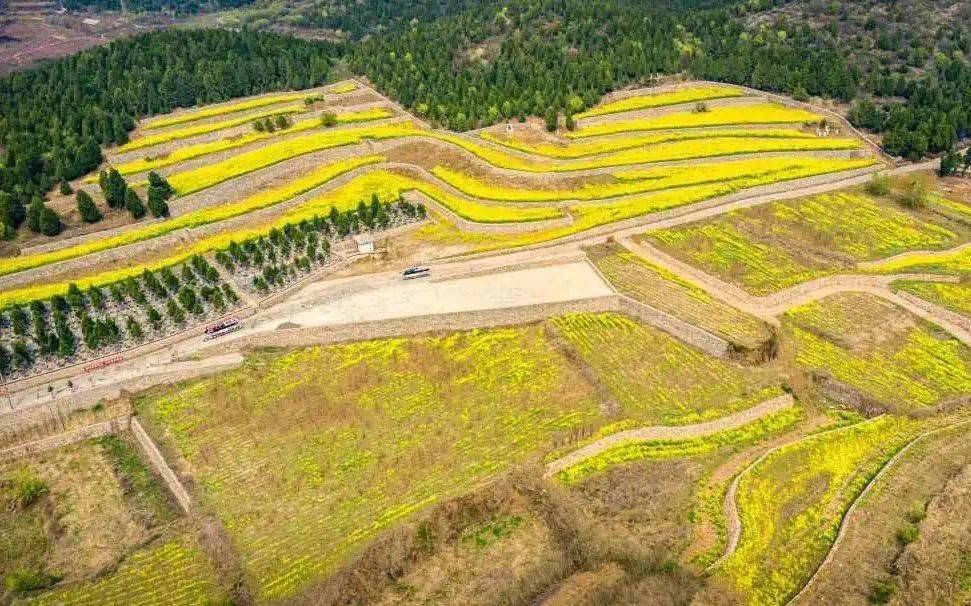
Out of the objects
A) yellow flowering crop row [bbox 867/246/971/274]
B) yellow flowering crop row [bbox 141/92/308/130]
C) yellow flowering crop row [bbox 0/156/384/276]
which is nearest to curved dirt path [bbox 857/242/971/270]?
yellow flowering crop row [bbox 867/246/971/274]

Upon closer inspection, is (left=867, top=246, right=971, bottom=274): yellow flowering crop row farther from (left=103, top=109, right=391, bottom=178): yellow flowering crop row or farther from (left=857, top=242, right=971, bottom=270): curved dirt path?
(left=103, top=109, right=391, bottom=178): yellow flowering crop row

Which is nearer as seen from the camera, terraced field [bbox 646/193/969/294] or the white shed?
terraced field [bbox 646/193/969/294]

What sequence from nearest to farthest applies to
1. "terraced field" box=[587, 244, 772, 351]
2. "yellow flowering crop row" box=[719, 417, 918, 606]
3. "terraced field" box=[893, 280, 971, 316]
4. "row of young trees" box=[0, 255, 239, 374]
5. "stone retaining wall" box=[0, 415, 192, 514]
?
"yellow flowering crop row" box=[719, 417, 918, 606] → "stone retaining wall" box=[0, 415, 192, 514] → "row of young trees" box=[0, 255, 239, 374] → "terraced field" box=[587, 244, 772, 351] → "terraced field" box=[893, 280, 971, 316]

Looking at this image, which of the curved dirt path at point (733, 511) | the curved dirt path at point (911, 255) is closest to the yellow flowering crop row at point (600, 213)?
the curved dirt path at point (911, 255)

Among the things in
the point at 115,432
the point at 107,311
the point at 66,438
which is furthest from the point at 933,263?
the point at 107,311

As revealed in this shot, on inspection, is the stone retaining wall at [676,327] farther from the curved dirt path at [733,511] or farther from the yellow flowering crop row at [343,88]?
the yellow flowering crop row at [343,88]

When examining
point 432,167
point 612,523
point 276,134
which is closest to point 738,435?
point 612,523
